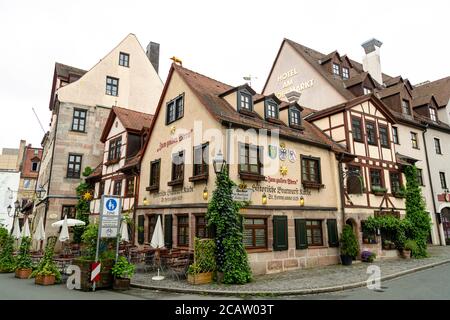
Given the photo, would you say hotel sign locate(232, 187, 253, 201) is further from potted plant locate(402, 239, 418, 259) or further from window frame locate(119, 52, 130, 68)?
window frame locate(119, 52, 130, 68)

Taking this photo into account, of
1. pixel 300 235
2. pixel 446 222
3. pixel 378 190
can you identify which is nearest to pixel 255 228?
pixel 300 235

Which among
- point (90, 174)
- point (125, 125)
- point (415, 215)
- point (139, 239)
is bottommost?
point (139, 239)

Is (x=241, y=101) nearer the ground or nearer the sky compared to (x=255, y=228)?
nearer the sky

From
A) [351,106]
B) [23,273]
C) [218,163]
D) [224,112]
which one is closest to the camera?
[218,163]

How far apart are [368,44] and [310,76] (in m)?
7.66

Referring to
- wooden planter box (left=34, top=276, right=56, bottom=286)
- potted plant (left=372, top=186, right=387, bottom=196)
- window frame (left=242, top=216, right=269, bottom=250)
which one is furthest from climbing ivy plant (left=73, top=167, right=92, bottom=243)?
potted plant (left=372, top=186, right=387, bottom=196)

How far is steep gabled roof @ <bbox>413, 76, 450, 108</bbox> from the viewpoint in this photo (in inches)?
1071

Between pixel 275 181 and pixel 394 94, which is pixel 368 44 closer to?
pixel 394 94

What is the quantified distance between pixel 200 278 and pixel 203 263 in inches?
20.0

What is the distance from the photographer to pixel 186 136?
1495 cm

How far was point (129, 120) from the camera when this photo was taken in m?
21.1

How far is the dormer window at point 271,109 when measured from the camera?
609 inches

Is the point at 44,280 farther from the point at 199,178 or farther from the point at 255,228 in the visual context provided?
the point at 255,228
